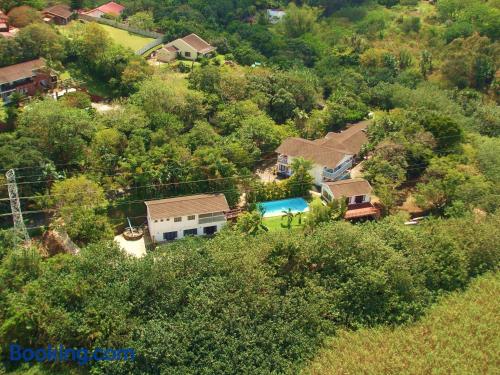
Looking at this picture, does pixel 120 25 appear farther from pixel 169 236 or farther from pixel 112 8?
pixel 169 236

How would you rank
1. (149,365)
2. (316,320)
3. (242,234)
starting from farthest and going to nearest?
(242,234) → (316,320) → (149,365)

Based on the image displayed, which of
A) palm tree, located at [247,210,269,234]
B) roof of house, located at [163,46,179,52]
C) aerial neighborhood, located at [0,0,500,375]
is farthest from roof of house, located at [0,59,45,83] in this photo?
palm tree, located at [247,210,269,234]

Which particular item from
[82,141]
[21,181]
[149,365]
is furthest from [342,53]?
[149,365]

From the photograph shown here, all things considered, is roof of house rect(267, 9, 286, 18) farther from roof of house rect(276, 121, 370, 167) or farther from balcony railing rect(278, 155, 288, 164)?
balcony railing rect(278, 155, 288, 164)

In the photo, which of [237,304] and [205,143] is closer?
[237,304]

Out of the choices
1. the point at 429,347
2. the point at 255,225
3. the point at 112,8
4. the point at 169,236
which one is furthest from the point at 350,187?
the point at 112,8

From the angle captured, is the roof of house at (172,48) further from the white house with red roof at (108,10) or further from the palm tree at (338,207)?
the palm tree at (338,207)

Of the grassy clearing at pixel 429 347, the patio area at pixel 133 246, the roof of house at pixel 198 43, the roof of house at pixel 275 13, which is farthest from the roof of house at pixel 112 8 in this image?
the grassy clearing at pixel 429 347

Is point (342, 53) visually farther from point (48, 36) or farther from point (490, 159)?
point (48, 36)
